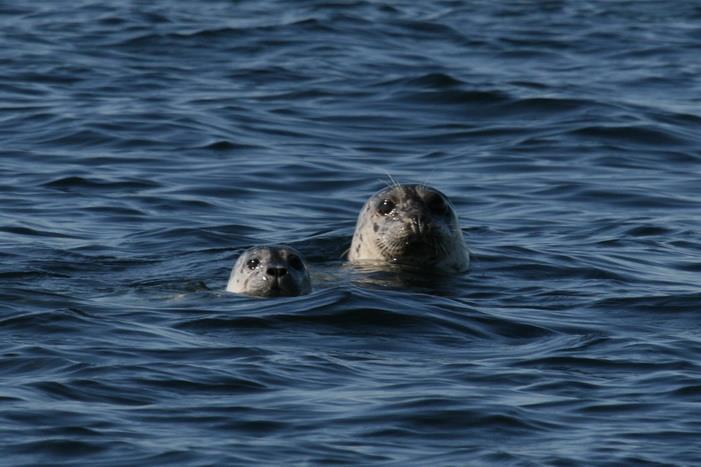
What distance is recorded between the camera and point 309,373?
990 centimetres

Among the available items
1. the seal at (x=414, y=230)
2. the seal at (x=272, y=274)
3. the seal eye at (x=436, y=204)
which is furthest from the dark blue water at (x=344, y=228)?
the seal eye at (x=436, y=204)

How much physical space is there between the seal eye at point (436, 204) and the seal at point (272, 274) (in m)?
1.42

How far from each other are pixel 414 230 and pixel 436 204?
0.25 m

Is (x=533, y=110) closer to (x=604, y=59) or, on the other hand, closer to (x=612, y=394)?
(x=604, y=59)

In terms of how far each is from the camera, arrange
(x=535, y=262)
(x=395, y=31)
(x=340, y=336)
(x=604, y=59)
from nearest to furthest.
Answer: (x=340, y=336), (x=535, y=262), (x=604, y=59), (x=395, y=31)

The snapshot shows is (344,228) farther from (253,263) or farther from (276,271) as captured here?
(276,271)

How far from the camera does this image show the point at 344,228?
15.5 metres

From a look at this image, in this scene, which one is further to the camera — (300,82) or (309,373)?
(300,82)

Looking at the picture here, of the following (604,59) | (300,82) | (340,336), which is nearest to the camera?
(340,336)

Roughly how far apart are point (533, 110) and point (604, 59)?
3.73 metres

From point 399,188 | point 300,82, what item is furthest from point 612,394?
point 300,82

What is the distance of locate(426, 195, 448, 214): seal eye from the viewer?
13477 mm

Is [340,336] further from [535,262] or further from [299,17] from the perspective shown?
[299,17]

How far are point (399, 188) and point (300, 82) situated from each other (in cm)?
905
